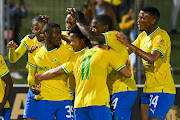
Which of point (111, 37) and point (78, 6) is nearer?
point (111, 37)

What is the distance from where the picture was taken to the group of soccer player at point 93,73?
552 centimetres

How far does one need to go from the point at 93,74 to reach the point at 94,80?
8 centimetres

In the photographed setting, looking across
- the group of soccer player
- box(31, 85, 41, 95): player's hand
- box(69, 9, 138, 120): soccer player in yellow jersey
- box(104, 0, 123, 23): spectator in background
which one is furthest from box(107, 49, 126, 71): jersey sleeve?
box(104, 0, 123, 23): spectator in background

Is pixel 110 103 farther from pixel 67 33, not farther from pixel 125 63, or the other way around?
pixel 67 33

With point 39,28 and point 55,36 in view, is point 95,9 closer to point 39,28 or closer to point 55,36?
point 39,28

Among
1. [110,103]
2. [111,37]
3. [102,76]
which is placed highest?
[111,37]

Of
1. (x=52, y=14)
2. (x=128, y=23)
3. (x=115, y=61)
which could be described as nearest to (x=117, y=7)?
(x=128, y=23)

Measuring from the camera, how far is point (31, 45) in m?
6.90

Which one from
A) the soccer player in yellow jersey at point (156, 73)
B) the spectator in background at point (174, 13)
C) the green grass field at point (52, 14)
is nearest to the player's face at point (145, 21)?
the soccer player in yellow jersey at point (156, 73)

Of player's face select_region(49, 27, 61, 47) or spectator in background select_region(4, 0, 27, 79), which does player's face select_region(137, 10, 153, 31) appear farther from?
spectator in background select_region(4, 0, 27, 79)


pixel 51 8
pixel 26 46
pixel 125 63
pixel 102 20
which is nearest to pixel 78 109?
pixel 125 63

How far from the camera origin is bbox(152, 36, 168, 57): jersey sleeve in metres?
6.08

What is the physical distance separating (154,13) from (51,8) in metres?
5.34

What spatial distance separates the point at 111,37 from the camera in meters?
5.87
